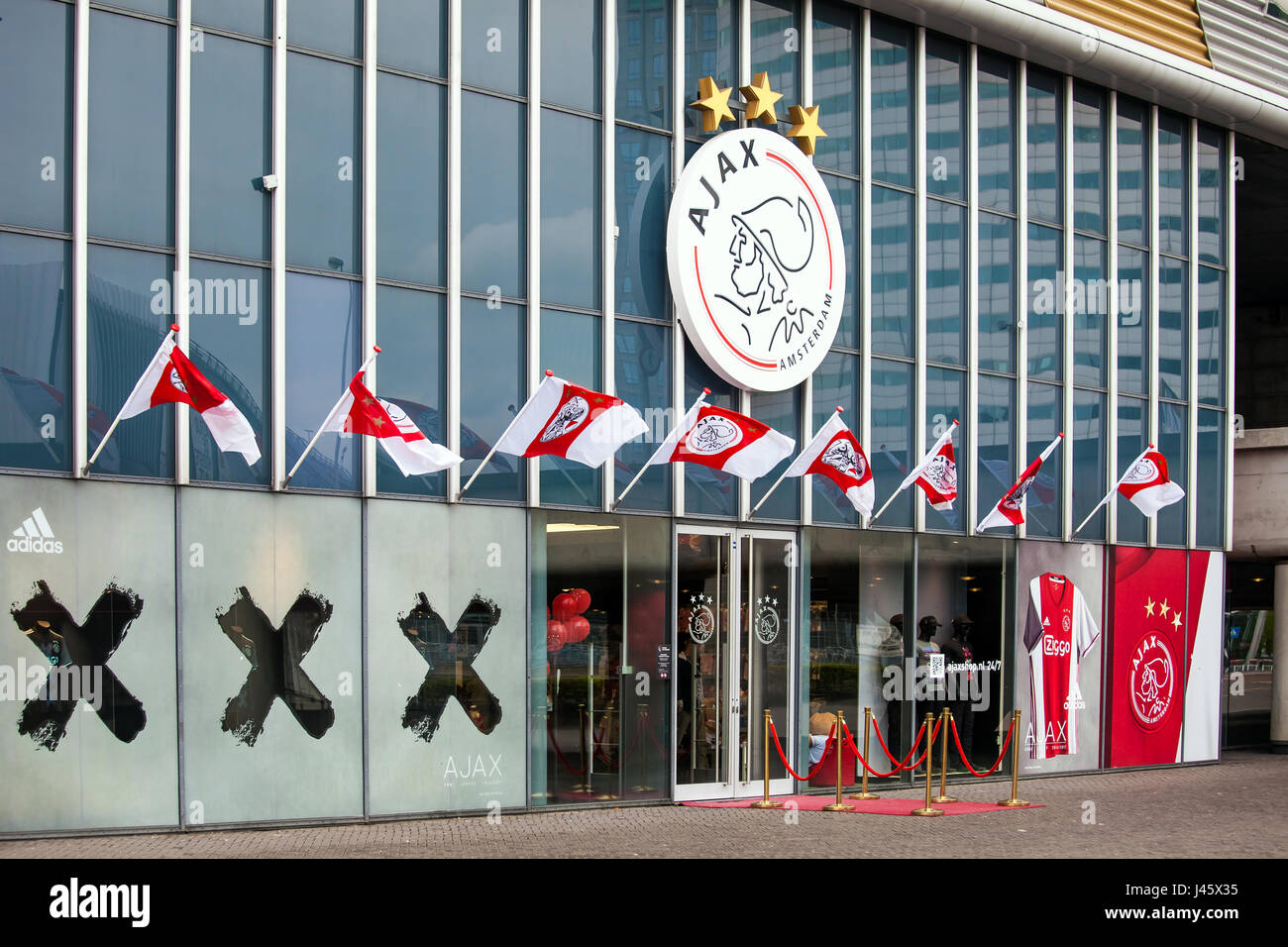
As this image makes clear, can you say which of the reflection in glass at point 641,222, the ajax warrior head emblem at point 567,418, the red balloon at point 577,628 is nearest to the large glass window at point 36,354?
the ajax warrior head emblem at point 567,418

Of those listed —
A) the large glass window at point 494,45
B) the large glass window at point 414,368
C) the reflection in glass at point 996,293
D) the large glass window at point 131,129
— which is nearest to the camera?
the large glass window at point 131,129

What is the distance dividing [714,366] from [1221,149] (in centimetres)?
1214

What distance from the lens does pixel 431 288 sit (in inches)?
656

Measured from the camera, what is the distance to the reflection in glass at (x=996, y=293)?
72.3ft

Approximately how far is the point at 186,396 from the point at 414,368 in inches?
121

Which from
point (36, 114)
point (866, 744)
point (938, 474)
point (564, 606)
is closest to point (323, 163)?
point (36, 114)

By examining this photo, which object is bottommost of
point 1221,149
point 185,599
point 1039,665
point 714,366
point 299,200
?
point 1039,665

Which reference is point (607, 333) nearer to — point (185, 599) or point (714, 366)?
point (714, 366)

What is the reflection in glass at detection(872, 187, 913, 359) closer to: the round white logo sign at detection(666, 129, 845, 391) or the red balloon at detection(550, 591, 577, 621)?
the round white logo sign at detection(666, 129, 845, 391)

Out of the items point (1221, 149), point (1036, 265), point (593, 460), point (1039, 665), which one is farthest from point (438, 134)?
point (1221, 149)

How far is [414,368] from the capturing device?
16.5 m

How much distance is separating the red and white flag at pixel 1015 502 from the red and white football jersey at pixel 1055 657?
1475 mm

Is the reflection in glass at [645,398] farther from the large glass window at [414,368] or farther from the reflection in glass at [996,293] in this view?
the reflection in glass at [996,293]

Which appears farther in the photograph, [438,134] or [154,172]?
[438,134]
